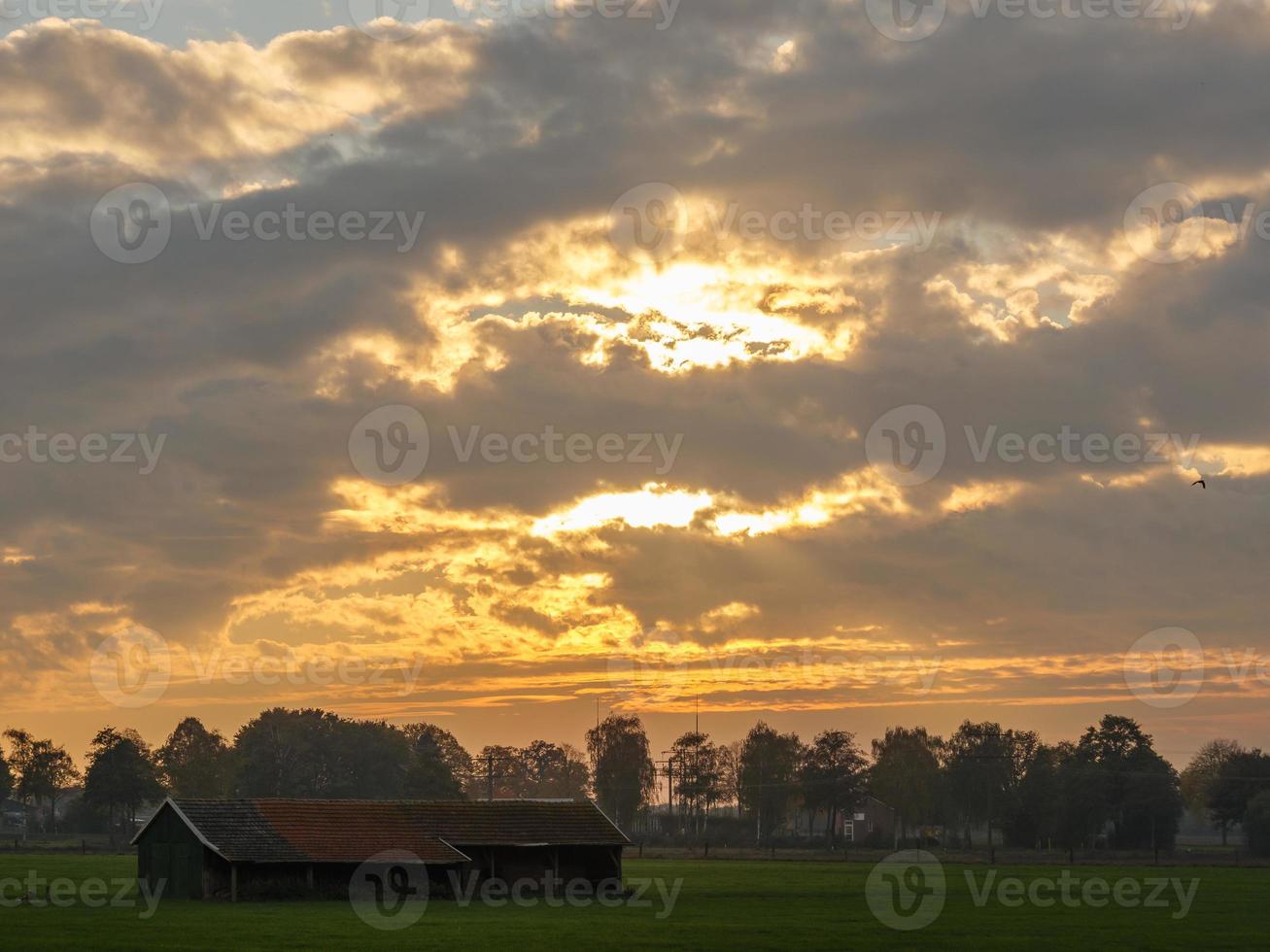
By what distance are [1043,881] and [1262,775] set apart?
74.2 meters

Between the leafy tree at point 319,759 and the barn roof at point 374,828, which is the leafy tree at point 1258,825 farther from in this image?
the leafy tree at point 319,759

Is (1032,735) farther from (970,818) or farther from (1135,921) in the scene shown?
(1135,921)

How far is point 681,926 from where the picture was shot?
47.1 meters

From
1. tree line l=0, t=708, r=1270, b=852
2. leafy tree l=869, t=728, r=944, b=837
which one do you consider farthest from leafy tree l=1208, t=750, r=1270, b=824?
leafy tree l=869, t=728, r=944, b=837

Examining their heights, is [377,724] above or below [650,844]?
above

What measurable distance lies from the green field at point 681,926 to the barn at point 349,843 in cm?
284

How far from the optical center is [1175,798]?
137125 millimetres

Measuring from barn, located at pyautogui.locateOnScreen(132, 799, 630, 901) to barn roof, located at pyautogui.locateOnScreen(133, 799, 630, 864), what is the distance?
0.05m

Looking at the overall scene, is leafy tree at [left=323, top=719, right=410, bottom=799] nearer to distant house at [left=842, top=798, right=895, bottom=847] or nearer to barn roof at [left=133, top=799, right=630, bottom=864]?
distant house at [left=842, top=798, right=895, bottom=847]

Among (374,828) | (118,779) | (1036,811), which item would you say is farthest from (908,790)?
(374,828)

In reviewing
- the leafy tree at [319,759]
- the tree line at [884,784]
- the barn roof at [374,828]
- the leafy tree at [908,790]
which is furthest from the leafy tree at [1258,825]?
the leafy tree at [319,759]

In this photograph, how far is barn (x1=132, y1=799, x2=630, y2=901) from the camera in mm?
61375

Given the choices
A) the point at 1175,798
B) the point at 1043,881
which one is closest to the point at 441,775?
the point at 1175,798

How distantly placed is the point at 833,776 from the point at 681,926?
14281 cm
